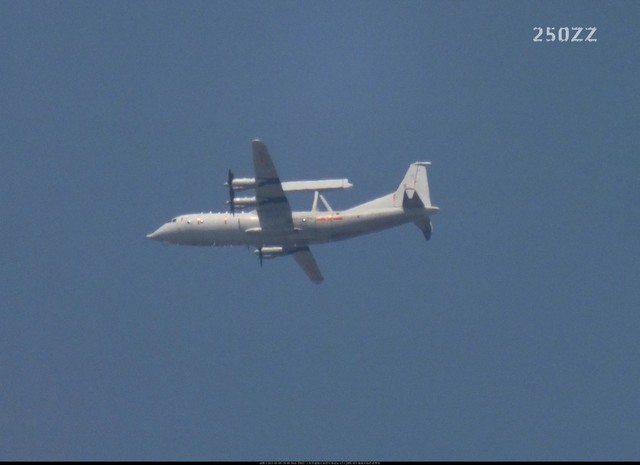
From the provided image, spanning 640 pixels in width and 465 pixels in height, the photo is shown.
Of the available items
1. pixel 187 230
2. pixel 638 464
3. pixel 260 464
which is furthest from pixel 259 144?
pixel 638 464

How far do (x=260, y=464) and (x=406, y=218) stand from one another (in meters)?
Answer: 21.8

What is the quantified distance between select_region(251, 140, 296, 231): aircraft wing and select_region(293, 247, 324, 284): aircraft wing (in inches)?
223

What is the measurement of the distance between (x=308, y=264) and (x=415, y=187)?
33.1 ft

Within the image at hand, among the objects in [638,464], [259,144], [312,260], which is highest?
[259,144]

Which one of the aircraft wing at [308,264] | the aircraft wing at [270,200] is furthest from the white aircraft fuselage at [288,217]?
the aircraft wing at [308,264]

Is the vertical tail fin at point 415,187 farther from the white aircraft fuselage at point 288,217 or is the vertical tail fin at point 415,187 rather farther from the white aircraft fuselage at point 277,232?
the white aircraft fuselage at point 277,232

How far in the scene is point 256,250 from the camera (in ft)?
299

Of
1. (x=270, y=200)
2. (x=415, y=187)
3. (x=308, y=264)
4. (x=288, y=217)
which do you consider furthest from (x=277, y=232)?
(x=415, y=187)

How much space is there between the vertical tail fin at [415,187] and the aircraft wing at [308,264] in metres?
8.46

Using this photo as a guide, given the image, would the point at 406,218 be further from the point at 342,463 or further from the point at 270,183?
the point at 342,463

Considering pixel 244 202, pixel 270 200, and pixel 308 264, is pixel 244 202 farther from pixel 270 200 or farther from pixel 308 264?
pixel 308 264

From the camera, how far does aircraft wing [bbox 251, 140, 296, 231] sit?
87.1 m

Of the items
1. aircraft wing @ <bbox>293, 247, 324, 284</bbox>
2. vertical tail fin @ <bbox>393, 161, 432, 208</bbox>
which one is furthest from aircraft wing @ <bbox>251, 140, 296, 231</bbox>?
vertical tail fin @ <bbox>393, 161, 432, 208</bbox>

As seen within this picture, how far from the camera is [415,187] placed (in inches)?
3538
